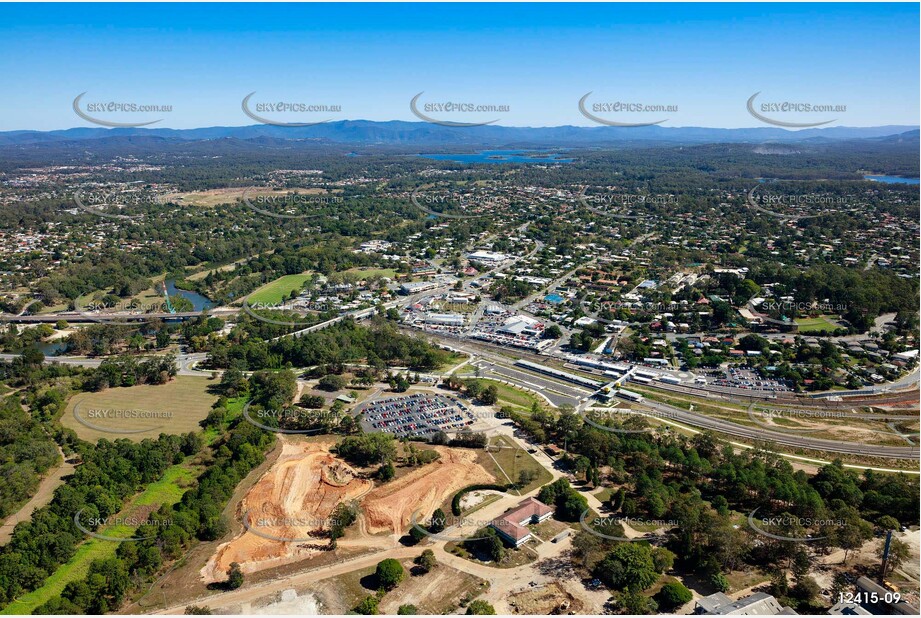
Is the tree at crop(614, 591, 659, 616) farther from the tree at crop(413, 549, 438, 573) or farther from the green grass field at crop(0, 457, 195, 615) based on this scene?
the green grass field at crop(0, 457, 195, 615)

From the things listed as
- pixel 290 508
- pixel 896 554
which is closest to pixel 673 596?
pixel 896 554

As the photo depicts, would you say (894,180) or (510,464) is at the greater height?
(894,180)

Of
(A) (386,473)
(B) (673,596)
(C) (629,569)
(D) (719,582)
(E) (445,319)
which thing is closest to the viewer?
(B) (673,596)

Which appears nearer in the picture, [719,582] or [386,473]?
[719,582]

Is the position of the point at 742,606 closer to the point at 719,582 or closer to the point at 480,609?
the point at 719,582

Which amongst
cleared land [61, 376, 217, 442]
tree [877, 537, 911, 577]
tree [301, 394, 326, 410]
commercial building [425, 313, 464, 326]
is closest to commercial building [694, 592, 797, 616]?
tree [877, 537, 911, 577]

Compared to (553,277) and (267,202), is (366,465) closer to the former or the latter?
(553,277)
